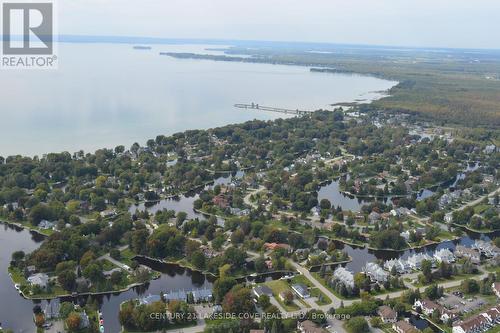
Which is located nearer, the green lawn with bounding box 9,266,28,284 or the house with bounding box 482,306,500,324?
the house with bounding box 482,306,500,324

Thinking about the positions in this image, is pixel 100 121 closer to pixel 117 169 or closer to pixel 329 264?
pixel 117 169

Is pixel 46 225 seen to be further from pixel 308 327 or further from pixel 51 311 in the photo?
pixel 308 327

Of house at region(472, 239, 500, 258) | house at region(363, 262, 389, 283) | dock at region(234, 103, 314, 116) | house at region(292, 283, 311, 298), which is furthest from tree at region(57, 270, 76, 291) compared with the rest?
dock at region(234, 103, 314, 116)

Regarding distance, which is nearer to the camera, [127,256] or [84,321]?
[84,321]

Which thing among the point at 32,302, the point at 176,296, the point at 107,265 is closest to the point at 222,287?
the point at 176,296

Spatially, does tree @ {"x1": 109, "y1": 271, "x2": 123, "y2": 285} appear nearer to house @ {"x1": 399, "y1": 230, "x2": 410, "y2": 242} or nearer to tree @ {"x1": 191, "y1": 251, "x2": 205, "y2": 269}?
tree @ {"x1": 191, "y1": 251, "x2": 205, "y2": 269}

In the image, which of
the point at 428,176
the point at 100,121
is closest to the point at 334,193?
the point at 428,176
